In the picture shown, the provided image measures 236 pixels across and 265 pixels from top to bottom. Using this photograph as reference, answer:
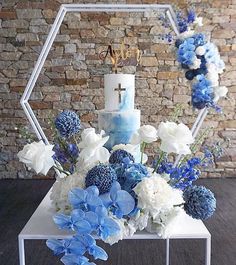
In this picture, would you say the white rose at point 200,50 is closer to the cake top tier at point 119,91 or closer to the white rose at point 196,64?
the white rose at point 196,64

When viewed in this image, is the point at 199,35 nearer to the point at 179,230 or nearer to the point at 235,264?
the point at 179,230

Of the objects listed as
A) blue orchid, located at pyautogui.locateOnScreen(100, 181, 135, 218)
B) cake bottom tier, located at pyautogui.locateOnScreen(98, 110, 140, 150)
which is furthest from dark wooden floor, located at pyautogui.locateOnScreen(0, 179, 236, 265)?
blue orchid, located at pyautogui.locateOnScreen(100, 181, 135, 218)

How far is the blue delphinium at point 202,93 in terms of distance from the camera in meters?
1.03

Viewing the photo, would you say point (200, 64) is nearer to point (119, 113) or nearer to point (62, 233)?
point (119, 113)

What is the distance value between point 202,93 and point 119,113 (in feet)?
1.08

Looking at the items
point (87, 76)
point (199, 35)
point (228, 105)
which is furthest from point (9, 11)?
point (199, 35)

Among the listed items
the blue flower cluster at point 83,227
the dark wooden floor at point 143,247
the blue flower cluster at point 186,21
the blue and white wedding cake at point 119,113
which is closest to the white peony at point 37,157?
the blue flower cluster at point 83,227

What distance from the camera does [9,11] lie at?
3609 millimetres

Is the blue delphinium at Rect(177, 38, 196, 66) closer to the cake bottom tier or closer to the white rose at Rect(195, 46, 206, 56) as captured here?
the white rose at Rect(195, 46, 206, 56)

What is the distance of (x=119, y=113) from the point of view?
126cm

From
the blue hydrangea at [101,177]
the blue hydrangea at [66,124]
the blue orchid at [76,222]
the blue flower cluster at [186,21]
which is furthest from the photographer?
the blue flower cluster at [186,21]

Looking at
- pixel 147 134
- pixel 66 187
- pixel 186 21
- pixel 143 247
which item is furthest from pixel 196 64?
pixel 143 247

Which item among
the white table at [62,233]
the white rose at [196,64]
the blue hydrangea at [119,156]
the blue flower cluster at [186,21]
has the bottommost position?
the white table at [62,233]

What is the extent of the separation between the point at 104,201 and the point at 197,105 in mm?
457
